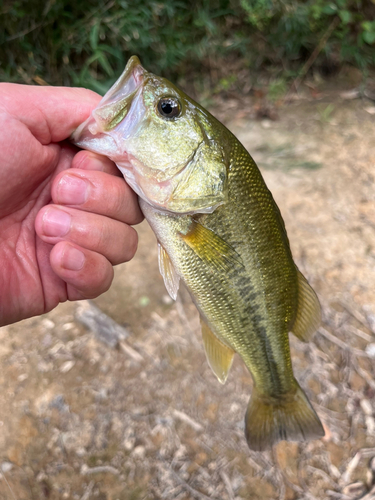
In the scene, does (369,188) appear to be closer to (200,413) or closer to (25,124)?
(200,413)

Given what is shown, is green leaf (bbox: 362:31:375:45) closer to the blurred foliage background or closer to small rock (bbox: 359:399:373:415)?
the blurred foliage background

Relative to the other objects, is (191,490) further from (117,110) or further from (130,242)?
(117,110)

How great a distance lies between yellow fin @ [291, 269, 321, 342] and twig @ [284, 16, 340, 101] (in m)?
4.23

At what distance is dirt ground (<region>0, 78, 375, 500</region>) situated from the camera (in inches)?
82.6

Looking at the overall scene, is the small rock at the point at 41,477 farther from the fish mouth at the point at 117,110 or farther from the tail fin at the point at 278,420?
the fish mouth at the point at 117,110

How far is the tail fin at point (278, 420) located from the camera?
1736 mm

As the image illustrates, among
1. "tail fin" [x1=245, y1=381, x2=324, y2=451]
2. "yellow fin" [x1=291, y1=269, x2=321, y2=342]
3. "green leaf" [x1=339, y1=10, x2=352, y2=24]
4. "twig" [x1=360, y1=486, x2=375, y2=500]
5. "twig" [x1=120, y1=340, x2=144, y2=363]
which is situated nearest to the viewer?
"yellow fin" [x1=291, y1=269, x2=321, y2=342]

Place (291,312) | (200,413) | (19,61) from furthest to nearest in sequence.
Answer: (19,61), (200,413), (291,312)

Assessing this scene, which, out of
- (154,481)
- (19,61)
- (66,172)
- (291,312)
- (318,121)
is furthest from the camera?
(318,121)

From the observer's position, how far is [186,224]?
1432mm

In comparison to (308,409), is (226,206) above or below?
above

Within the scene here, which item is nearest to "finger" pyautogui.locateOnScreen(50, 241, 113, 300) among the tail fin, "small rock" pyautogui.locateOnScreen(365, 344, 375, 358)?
the tail fin

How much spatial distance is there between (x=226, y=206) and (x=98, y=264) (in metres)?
0.58

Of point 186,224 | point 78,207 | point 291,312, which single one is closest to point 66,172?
point 78,207
